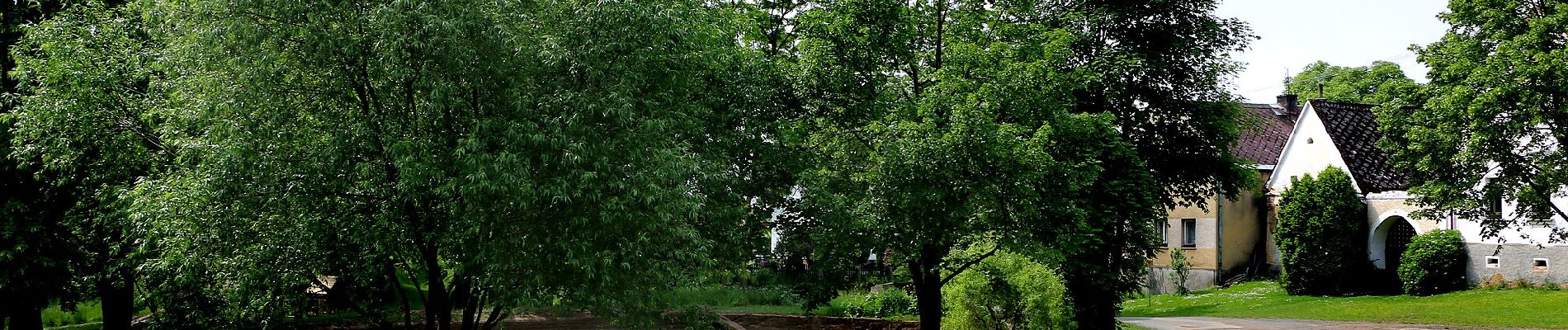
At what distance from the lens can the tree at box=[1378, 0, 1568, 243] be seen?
20844 mm

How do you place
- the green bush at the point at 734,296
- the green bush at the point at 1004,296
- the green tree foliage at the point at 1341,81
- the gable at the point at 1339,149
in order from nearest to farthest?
the green bush at the point at 734,296
the green bush at the point at 1004,296
the gable at the point at 1339,149
the green tree foliage at the point at 1341,81

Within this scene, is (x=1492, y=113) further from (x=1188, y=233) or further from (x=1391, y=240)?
(x=1188, y=233)

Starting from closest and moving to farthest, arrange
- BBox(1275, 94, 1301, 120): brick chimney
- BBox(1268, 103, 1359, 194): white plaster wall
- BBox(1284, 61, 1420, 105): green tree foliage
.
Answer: BBox(1268, 103, 1359, 194): white plaster wall < BBox(1275, 94, 1301, 120): brick chimney < BBox(1284, 61, 1420, 105): green tree foliage

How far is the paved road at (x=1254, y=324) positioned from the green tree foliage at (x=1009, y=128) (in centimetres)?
309

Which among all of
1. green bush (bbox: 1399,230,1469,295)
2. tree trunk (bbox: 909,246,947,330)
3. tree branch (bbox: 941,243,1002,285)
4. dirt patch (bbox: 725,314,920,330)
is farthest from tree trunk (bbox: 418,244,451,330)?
green bush (bbox: 1399,230,1469,295)

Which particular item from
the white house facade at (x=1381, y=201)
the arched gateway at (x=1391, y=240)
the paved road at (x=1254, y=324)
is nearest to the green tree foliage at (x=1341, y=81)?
the white house facade at (x=1381, y=201)

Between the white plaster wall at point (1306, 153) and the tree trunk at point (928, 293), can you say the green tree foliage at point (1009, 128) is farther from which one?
the white plaster wall at point (1306, 153)

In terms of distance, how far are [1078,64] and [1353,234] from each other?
14865mm

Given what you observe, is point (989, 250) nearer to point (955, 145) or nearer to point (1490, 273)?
point (955, 145)

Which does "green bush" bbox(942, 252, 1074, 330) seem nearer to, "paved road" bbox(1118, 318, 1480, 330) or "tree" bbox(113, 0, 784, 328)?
"tree" bbox(113, 0, 784, 328)

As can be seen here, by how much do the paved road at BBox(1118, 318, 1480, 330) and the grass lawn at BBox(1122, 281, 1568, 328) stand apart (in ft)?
3.03

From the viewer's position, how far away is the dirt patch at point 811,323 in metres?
23.5

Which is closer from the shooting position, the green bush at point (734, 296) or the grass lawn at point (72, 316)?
the green bush at point (734, 296)

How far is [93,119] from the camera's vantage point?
16703 millimetres
